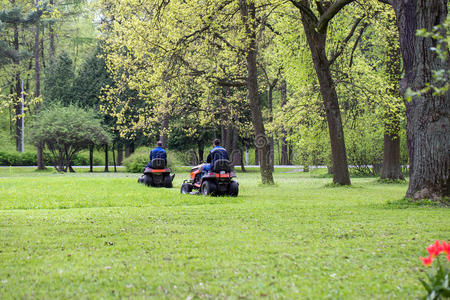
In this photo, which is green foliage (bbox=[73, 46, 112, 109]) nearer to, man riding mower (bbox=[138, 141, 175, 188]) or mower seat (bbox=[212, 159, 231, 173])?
man riding mower (bbox=[138, 141, 175, 188])

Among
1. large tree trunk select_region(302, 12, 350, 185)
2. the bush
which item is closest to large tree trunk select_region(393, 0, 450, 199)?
large tree trunk select_region(302, 12, 350, 185)

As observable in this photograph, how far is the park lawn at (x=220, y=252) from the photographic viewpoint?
173 inches

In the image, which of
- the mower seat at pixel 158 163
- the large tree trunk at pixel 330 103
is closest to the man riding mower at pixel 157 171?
the mower seat at pixel 158 163

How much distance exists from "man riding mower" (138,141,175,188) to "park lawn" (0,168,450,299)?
8.40 m

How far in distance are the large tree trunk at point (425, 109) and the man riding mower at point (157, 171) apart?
10532 mm

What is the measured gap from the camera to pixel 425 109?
10.5 metres

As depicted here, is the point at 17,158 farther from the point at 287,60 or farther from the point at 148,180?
the point at 287,60

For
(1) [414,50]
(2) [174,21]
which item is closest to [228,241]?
(1) [414,50]

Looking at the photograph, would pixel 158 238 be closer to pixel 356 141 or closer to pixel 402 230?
pixel 402 230

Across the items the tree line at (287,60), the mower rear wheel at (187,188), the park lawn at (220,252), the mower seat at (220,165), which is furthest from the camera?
the tree line at (287,60)

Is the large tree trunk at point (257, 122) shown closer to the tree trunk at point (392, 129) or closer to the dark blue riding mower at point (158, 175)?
the dark blue riding mower at point (158, 175)

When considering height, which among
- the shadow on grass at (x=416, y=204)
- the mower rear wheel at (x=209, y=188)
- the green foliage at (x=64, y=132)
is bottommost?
the shadow on grass at (x=416, y=204)

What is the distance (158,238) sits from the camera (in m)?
7.05

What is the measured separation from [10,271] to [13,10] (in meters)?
31.7
